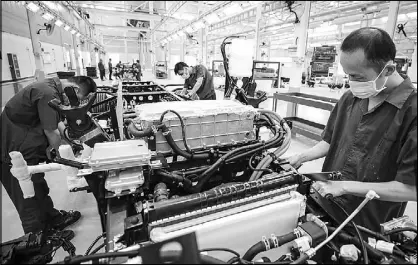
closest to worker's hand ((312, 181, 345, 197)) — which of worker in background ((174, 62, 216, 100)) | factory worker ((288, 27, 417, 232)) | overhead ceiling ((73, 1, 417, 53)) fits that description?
factory worker ((288, 27, 417, 232))

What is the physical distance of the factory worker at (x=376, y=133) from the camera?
36.9 inches

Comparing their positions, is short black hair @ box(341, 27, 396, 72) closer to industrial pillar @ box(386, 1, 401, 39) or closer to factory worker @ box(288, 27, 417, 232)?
factory worker @ box(288, 27, 417, 232)

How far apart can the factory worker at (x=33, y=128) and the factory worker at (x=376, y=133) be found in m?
1.86

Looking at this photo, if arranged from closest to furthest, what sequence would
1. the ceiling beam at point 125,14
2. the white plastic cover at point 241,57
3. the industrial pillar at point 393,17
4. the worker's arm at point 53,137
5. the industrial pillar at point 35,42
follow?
the worker's arm at point 53,137
the industrial pillar at point 393,17
the white plastic cover at point 241,57
the industrial pillar at point 35,42
the ceiling beam at point 125,14

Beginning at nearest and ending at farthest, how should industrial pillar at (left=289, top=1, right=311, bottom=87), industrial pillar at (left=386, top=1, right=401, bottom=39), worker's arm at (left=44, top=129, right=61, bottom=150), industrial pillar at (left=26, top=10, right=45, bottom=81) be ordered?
1. worker's arm at (left=44, top=129, right=61, bottom=150)
2. industrial pillar at (left=386, top=1, right=401, bottom=39)
3. industrial pillar at (left=289, top=1, right=311, bottom=87)
4. industrial pillar at (left=26, top=10, right=45, bottom=81)

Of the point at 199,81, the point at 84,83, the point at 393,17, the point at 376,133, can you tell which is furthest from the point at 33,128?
the point at 393,17

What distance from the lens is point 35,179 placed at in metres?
2.04

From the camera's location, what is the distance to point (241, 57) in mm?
4199

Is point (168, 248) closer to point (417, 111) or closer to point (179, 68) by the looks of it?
point (417, 111)

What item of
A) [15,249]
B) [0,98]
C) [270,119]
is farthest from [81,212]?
[0,98]

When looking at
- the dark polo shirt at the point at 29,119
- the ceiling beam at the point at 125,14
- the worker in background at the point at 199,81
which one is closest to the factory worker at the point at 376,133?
the dark polo shirt at the point at 29,119

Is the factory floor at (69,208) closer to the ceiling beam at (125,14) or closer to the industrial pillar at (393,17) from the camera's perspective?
the industrial pillar at (393,17)

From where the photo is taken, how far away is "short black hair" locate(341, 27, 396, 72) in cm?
94

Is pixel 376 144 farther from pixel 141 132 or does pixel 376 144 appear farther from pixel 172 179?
pixel 141 132
